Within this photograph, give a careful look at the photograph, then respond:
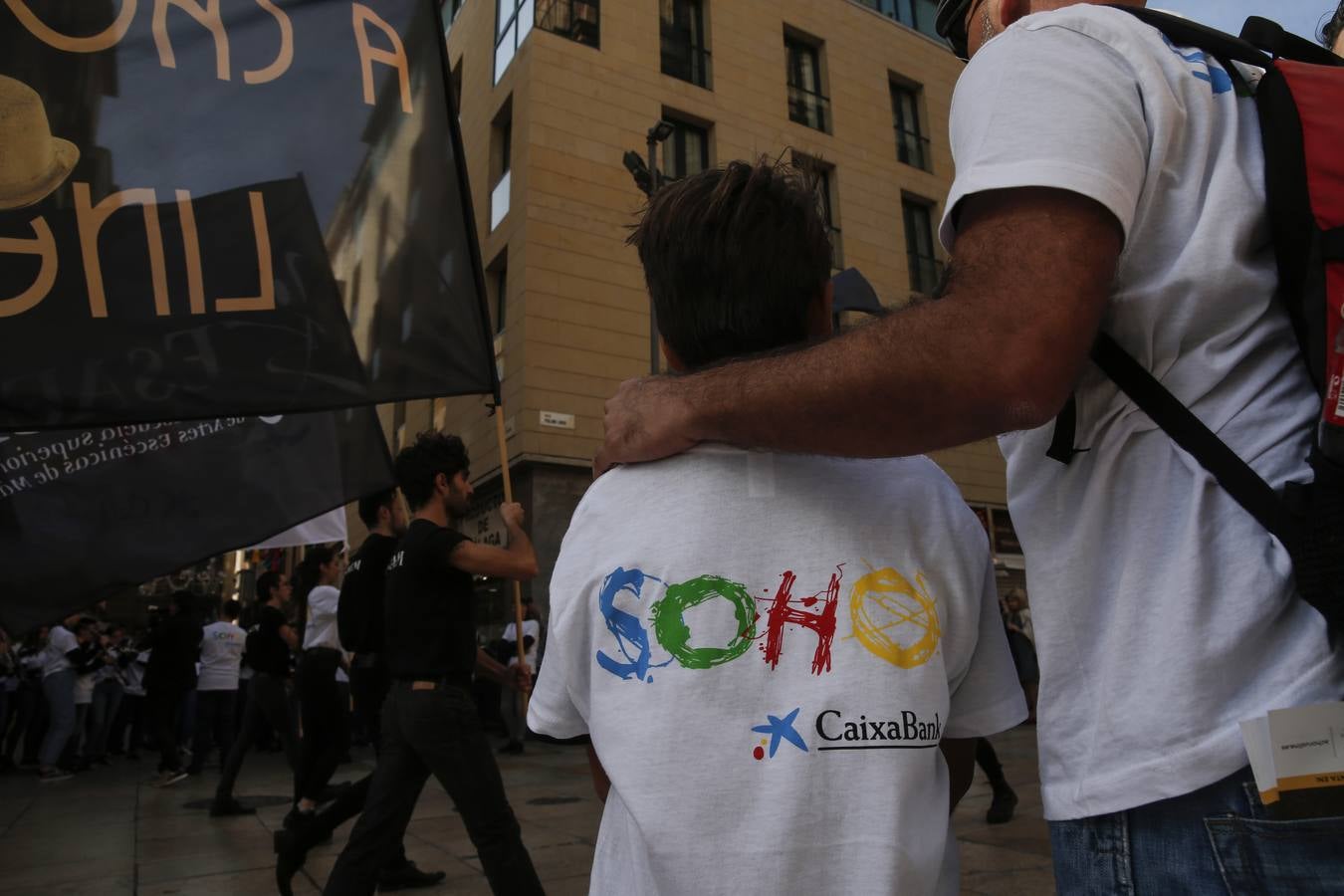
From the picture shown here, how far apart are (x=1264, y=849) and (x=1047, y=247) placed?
0.63 meters

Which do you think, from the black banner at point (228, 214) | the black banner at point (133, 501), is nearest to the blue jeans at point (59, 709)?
the black banner at point (133, 501)

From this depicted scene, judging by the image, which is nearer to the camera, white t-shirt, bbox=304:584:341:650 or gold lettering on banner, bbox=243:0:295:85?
gold lettering on banner, bbox=243:0:295:85

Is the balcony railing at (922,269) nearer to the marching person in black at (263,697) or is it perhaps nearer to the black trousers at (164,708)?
the marching person in black at (263,697)

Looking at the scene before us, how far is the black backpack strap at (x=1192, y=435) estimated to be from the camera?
87cm

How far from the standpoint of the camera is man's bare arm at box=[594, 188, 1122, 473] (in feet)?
2.88

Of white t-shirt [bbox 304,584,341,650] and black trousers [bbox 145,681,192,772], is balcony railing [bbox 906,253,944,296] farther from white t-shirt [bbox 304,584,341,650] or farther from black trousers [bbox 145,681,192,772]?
black trousers [bbox 145,681,192,772]

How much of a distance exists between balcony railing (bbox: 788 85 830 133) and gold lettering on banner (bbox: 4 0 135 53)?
1718 cm

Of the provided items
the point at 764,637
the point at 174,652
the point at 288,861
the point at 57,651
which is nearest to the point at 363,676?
the point at 288,861

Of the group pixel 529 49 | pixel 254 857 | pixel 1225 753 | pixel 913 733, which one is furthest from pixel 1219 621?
pixel 529 49

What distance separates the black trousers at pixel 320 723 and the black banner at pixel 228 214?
3063 millimetres

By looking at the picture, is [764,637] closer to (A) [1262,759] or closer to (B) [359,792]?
(A) [1262,759]

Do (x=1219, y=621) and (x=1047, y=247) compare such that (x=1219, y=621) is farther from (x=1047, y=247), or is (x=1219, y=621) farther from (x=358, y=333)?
(x=358, y=333)

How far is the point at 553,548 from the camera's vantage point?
13758mm

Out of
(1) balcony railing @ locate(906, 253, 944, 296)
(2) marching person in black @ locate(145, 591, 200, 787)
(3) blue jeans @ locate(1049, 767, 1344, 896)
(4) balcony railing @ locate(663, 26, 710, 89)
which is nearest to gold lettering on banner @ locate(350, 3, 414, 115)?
(3) blue jeans @ locate(1049, 767, 1344, 896)
